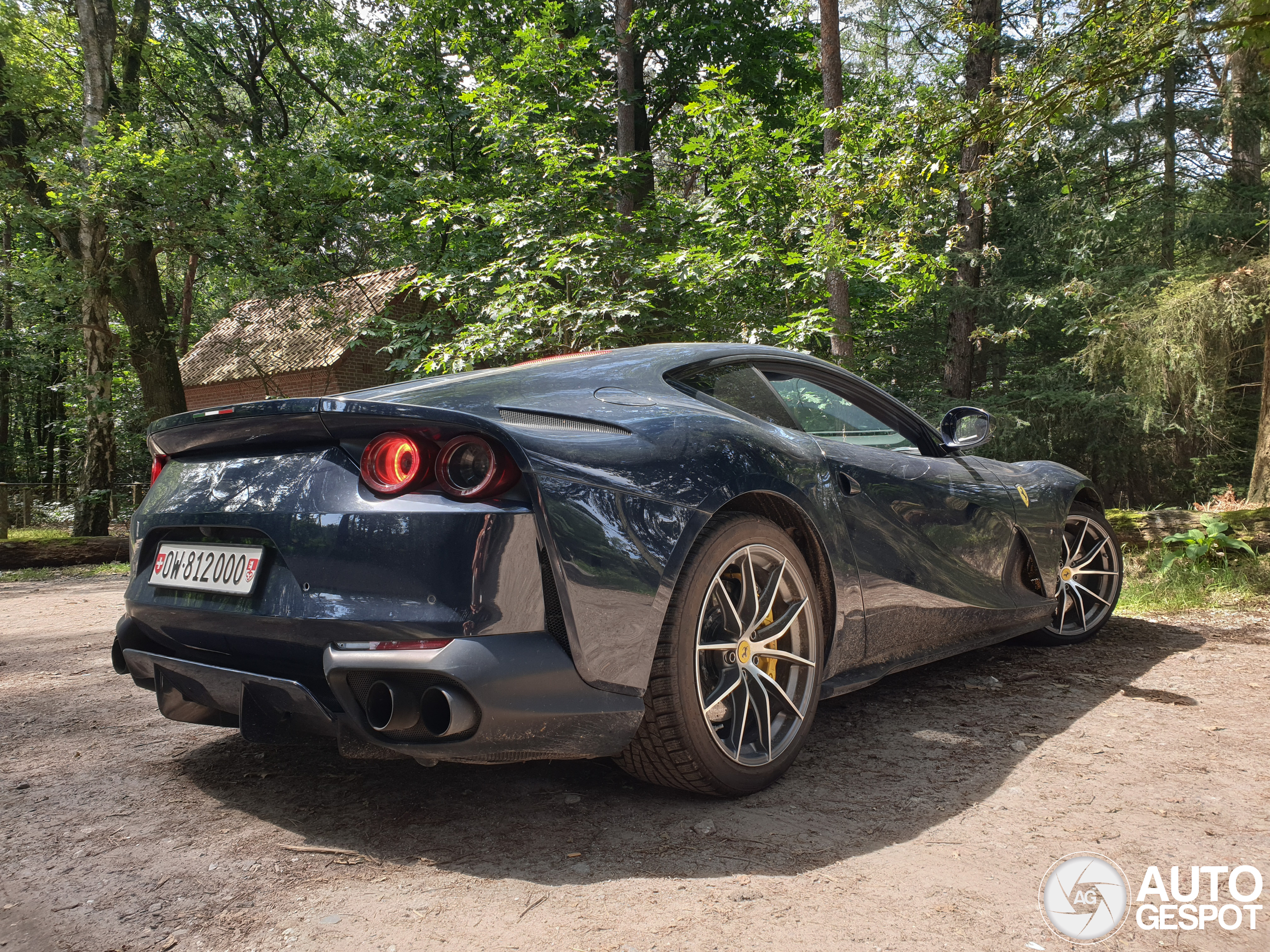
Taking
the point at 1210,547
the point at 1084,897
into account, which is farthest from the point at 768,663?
the point at 1210,547

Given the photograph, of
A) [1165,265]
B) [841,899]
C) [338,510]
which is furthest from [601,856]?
[1165,265]

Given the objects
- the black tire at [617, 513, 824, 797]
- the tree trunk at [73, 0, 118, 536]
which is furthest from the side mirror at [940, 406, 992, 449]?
the tree trunk at [73, 0, 118, 536]

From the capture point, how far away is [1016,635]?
3.93 meters

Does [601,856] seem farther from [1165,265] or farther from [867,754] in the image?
[1165,265]

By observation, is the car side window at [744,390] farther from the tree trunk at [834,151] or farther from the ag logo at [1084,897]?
the tree trunk at [834,151]

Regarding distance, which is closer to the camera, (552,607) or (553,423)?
(552,607)

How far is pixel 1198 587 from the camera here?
6160 mm

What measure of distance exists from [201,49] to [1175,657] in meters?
20.9

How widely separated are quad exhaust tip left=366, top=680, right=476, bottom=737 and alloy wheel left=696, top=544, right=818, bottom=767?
683mm

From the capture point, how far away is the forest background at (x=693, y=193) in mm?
9289

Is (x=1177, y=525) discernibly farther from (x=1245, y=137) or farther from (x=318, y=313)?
(x=318, y=313)

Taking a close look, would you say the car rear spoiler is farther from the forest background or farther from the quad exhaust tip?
the forest background

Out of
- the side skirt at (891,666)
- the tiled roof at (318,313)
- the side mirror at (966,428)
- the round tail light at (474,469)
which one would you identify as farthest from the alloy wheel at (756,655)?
the tiled roof at (318,313)

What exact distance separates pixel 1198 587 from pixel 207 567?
21.3 feet
